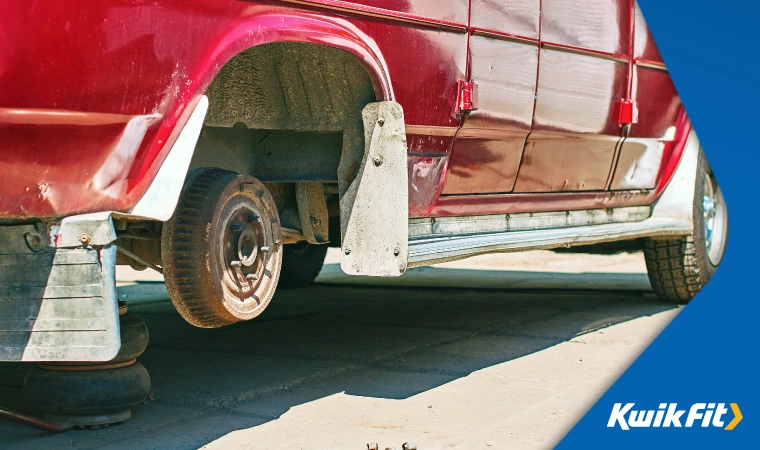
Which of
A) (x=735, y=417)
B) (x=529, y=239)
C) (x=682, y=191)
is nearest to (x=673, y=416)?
(x=735, y=417)

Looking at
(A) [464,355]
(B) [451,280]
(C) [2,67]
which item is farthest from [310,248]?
(C) [2,67]

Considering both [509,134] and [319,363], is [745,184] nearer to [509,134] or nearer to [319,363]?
[509,134]

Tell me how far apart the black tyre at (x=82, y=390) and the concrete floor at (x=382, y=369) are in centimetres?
9

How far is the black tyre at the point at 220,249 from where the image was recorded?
9.98 ft

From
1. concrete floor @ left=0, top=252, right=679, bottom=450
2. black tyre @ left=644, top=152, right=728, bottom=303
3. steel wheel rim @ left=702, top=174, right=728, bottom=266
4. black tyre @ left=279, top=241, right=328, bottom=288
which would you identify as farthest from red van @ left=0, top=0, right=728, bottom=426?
black tyre @ left=279, top=241, right=328, bottom=288

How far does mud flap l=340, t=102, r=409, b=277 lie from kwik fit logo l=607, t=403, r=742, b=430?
1.32 m

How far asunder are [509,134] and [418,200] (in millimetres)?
616

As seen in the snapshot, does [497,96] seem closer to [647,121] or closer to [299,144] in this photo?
[299,144]

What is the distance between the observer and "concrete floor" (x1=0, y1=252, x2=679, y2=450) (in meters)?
3.18

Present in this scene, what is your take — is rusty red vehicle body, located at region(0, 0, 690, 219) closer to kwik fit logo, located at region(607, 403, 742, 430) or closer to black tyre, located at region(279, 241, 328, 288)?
kwik fit logo, located at region(607, 403, 742, 430)

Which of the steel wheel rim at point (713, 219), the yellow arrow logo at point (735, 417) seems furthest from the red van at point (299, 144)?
the yellow arrow logo at point (735, 417)

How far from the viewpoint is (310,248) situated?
22.7ft

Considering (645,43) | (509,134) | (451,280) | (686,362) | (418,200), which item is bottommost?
(451,280)

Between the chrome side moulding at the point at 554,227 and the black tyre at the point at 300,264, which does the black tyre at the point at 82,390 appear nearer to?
the chrome side moulding at the point at 554,227
